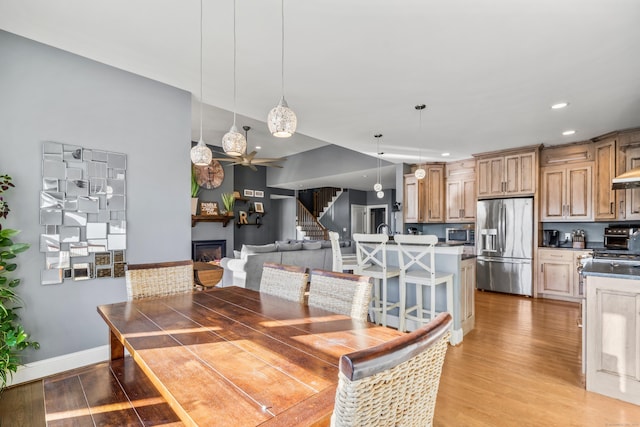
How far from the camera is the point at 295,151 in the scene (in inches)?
320

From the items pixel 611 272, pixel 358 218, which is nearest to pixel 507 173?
pixel 611 272

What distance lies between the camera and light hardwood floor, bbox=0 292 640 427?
1.22 meters

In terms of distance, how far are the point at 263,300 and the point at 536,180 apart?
204 inches

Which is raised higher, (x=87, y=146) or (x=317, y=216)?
(x=87, y=146)

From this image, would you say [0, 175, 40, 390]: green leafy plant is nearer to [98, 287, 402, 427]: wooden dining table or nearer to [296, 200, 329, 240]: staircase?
[98, 287, 402, 427]: wooden dining table

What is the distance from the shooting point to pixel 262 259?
15.8 ft

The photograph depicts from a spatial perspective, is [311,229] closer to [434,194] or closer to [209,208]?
[209,208]

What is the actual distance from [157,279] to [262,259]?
107 inches

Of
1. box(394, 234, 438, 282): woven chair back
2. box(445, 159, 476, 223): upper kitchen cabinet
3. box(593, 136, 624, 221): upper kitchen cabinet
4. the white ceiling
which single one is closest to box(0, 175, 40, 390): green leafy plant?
the white ceiling

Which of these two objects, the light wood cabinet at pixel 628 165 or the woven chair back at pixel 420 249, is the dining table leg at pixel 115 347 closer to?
the woven chair back at pixel 420 249

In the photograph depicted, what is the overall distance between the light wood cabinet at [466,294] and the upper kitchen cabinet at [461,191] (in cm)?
287

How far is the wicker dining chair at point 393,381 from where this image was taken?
60cm

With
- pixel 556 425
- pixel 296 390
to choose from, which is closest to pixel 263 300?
pixel 296 390

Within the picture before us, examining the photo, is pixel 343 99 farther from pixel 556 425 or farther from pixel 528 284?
pixel 528 284
